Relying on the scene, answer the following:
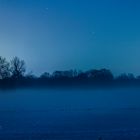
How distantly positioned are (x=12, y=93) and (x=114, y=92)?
123 ft

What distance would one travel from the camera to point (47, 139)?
110ft

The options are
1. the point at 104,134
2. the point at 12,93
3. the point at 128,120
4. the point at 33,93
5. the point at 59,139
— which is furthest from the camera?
the point at 33,93

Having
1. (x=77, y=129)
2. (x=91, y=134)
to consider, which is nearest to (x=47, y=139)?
(x=91, y=134)

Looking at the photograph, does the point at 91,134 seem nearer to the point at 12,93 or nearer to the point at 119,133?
the point at 119,133

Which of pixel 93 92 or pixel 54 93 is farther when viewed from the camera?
pixel 93 92

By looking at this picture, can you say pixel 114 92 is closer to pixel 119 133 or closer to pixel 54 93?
pixel 54 93

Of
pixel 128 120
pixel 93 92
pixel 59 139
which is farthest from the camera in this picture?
pixel 93 92

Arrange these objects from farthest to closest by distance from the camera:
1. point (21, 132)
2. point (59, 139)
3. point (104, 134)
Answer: point (21, 132) → point (104, 134) → point (59, 139)

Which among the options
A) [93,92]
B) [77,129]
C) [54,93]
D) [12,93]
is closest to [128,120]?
[77,129]

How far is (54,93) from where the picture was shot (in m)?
147

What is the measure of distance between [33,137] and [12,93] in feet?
324

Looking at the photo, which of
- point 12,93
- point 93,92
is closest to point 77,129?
point 12,93

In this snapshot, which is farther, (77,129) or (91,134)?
(77,129)

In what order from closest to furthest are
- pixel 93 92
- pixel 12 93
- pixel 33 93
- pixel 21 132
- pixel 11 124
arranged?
pixel 21 132 < pixel 11 124 < pixel 12 93 < pixel 33 93 < pixel 93 92
